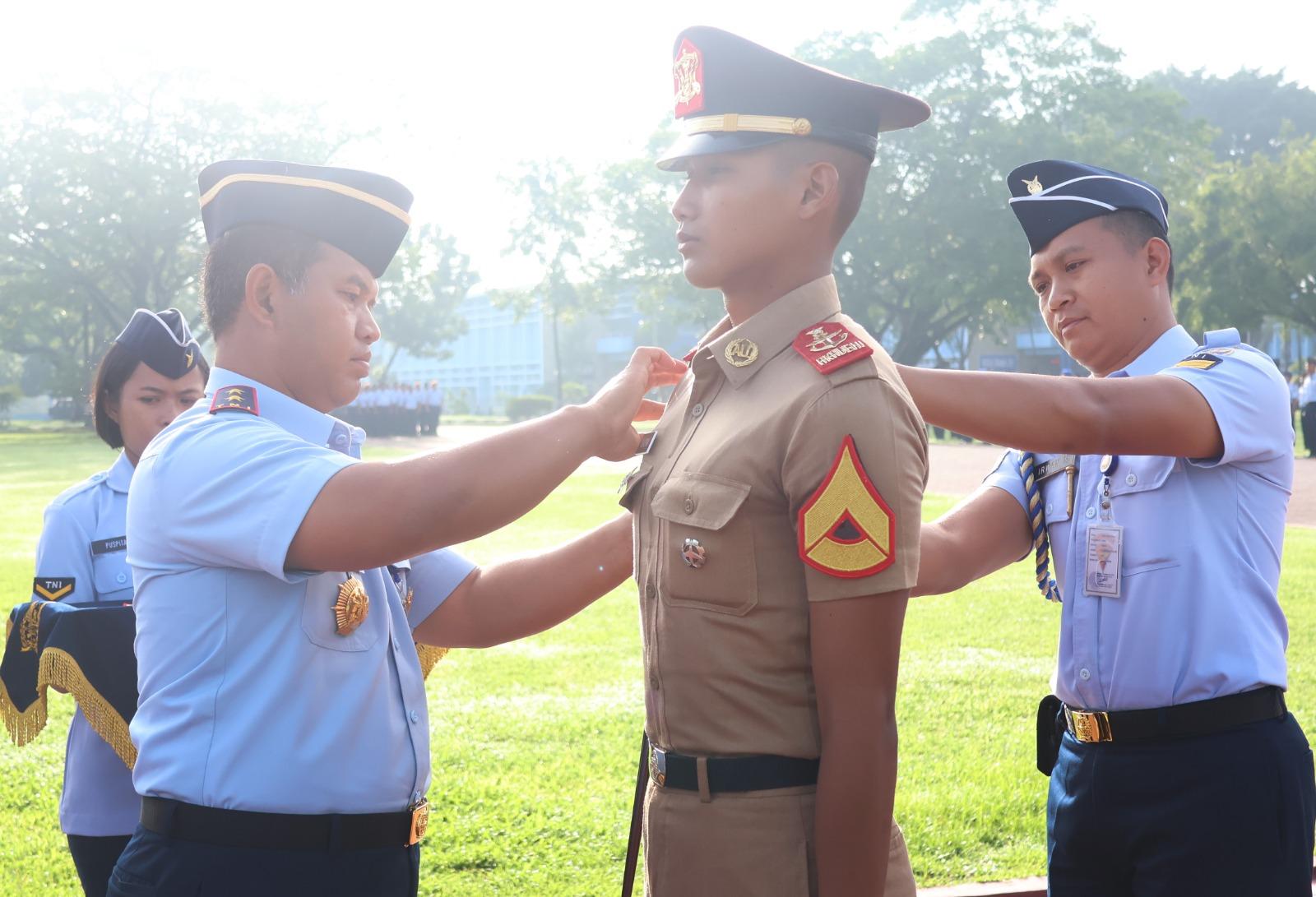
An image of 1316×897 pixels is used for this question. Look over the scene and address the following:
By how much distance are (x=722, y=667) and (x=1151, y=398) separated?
3.68 ft

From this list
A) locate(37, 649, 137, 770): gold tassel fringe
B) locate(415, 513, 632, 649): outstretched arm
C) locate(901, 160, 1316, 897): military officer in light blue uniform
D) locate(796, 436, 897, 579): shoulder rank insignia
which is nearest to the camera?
locate(796, 436, 897, 579): shoulder rank insignia

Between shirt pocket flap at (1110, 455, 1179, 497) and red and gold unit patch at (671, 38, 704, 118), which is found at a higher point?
red and gold unit patch at (671, 38, 704, 118)

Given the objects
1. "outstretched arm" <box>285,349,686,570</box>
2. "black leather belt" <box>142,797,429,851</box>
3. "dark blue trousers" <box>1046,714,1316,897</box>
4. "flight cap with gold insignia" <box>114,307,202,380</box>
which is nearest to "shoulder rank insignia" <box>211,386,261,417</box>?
"outstretched arm" <box>285,349,686,570</box>

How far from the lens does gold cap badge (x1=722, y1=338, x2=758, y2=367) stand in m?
2.24

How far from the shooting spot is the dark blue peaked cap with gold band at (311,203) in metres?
2.42

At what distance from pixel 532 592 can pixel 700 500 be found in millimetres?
940

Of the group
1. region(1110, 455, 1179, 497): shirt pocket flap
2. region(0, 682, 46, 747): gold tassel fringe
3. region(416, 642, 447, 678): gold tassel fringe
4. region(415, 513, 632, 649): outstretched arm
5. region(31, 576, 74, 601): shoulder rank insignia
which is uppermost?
region(1110, 455, 1179, 497): shirt pocket flap

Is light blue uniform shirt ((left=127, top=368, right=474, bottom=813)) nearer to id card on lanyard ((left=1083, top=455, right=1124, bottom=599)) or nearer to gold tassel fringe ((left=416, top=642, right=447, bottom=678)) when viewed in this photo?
gold tassel fringe ((left=416, top=642, right=447, bottom=678))

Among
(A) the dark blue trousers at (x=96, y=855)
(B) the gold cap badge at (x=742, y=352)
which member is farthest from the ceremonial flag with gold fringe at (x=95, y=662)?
(B) the gold cap badge at (x=742, y=352)

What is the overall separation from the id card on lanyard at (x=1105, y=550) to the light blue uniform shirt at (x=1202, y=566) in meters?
0.01

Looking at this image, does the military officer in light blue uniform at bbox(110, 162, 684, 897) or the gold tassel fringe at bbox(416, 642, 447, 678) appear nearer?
the military officer in light blue uniform at bbox(110, 162, 684, 897)

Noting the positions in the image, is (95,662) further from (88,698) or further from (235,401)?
(235,401)

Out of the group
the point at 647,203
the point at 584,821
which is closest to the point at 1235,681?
the point at 584,821

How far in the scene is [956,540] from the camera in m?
3.08
